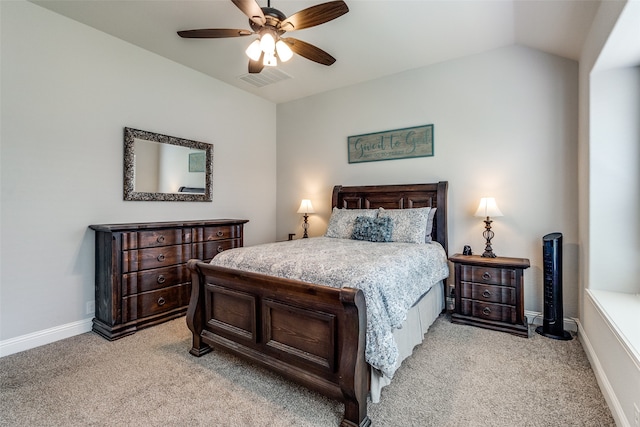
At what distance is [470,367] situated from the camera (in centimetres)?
224

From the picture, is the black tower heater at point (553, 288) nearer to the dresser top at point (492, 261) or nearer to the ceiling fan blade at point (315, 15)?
the dresser top at point (492, 261)

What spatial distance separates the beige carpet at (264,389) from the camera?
1.71m

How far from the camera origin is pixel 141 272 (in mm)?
2971

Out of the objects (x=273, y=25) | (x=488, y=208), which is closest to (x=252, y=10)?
(x=273, y=25)

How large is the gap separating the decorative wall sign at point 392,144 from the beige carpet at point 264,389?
2.26 meters

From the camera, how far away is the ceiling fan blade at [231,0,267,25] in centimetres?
197

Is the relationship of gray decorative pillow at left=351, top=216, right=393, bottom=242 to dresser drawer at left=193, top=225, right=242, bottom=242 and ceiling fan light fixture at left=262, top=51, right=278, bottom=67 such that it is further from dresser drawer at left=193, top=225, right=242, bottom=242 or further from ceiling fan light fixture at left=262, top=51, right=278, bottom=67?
Result: ceiling fan light fixture at left=262, top=51, right=278, bottom=67

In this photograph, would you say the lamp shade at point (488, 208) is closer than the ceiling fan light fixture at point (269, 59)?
No

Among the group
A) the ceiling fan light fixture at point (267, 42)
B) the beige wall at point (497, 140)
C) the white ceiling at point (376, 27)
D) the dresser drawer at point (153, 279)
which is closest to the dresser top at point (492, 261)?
the beige wall at point (497, 140)

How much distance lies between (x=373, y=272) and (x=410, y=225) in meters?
1.59

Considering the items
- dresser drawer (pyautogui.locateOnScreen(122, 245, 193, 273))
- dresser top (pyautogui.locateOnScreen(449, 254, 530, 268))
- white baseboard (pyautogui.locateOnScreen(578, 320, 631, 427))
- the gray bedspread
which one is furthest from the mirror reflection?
white baseboard (pyautogui.locateOnScreen(578, 320, 631, 427))

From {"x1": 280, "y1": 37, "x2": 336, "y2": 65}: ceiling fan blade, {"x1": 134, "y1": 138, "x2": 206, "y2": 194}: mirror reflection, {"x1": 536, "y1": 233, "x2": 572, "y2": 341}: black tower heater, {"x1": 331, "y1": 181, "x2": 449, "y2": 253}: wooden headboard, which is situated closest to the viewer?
{"x1": 280, "y1": 37, "x2": 336, "y2": 65}: ceiling fan blade

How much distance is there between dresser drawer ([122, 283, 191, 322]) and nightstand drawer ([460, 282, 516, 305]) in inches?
116

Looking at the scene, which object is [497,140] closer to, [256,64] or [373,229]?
[373,229]
